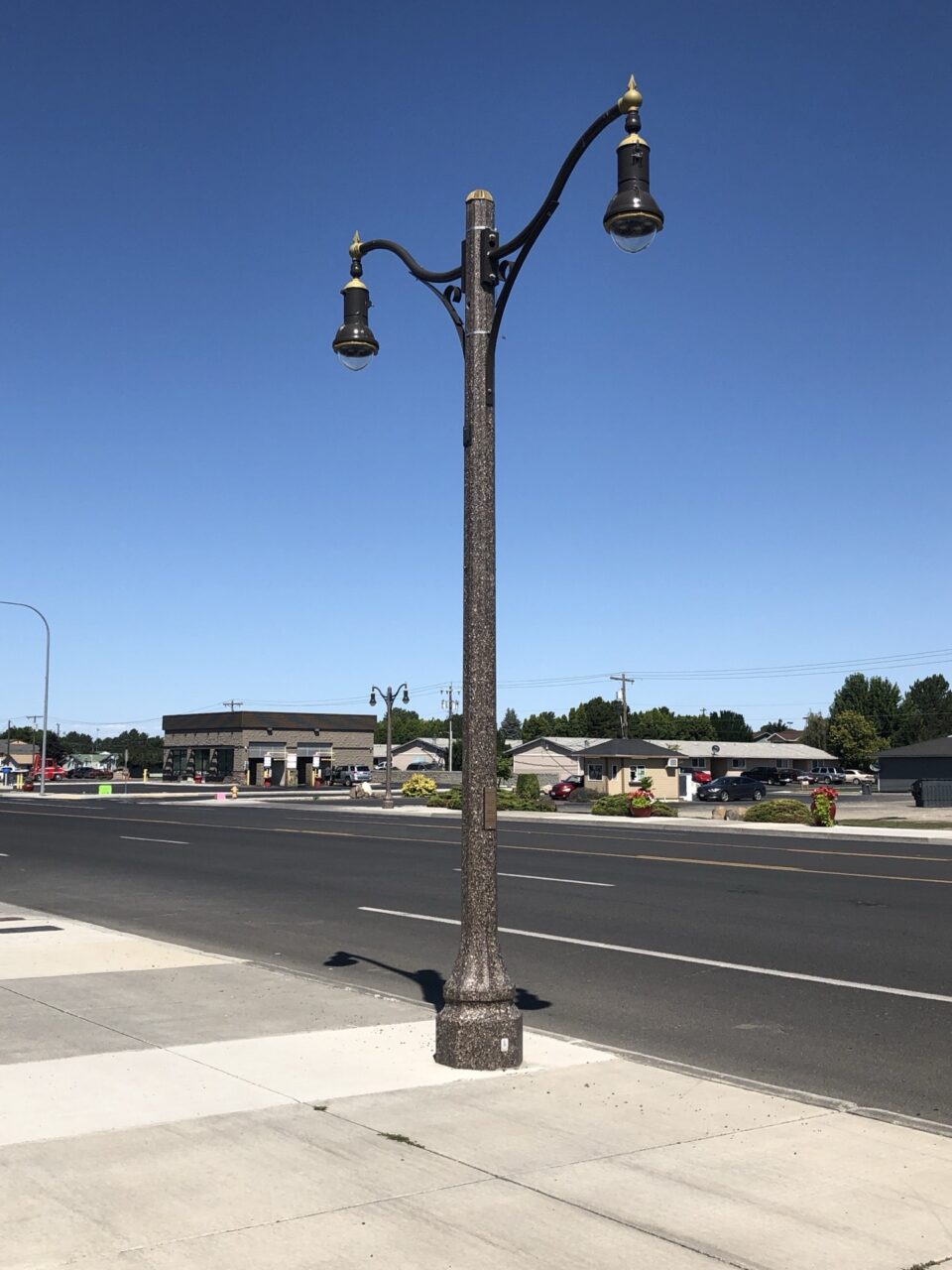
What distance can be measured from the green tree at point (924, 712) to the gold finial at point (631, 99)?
13021 centimetres

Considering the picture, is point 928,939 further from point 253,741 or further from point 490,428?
point 253,741

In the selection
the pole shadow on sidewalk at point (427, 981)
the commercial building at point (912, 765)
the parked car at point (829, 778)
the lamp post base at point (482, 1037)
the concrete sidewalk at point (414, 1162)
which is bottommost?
the pole shadow on sidewalk at point (427, 981)

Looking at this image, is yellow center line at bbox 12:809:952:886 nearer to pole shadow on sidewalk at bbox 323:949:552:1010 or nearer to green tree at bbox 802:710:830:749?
pole shadow on sidewalk at bbox 323:949:552:1010

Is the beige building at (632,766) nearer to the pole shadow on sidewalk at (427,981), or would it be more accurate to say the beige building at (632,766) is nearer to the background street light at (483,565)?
the pole shadow on sidewalk at (427,981)

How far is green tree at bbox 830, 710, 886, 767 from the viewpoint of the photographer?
429ft

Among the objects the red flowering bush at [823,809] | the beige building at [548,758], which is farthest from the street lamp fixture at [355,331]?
the beige building at [548,758]

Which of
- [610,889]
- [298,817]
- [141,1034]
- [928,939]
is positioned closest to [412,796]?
[298,817]

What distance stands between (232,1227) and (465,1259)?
0.92 m

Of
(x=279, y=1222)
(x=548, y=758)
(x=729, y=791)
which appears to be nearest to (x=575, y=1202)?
(x=279, y=1222)

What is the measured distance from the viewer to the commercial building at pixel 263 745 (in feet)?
325

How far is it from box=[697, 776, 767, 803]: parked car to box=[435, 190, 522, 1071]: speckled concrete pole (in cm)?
6252

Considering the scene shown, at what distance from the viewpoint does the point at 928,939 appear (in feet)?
42.5

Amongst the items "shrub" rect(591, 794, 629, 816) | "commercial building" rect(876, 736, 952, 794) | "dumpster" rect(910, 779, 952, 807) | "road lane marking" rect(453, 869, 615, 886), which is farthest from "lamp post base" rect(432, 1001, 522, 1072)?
"commercial building" rect(876, 736, 952, 794)

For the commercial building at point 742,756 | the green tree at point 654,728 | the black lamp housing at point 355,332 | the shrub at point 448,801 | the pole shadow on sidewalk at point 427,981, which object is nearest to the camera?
the black lamp housing at point 355,332
